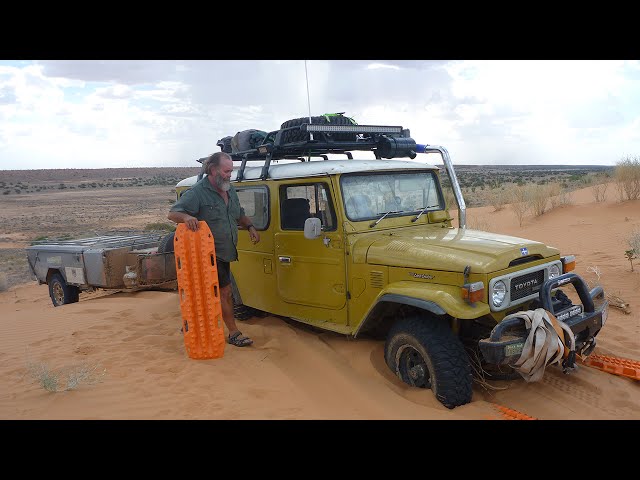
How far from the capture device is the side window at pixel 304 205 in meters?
5.04

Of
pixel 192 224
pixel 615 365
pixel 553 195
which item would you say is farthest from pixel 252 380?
pixel 553 195

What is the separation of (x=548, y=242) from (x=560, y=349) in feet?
28.7

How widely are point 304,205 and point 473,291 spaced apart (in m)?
2.15

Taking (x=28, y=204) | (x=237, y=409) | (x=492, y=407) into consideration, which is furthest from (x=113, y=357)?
(x=28, y=204)

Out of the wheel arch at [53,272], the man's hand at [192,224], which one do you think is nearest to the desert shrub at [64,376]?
the man's hand at [192,224]

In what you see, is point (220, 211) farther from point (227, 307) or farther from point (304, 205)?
point (227, 307)

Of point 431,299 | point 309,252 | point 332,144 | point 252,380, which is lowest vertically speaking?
point 252,380

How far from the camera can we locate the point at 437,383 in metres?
4.02

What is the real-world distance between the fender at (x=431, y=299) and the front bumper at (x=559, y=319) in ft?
0.72

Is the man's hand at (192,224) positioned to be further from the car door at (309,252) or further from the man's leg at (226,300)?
the car door at (309,252)

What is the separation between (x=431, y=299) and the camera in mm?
4023

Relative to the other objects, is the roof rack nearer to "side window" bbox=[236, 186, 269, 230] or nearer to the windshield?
"side window" bbox=[236, 186, 269, 230]

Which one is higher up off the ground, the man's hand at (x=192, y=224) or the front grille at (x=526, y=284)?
the man's hand at (x=192, y=224)

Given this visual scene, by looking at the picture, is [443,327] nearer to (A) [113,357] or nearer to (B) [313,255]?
(B) [313,255]
